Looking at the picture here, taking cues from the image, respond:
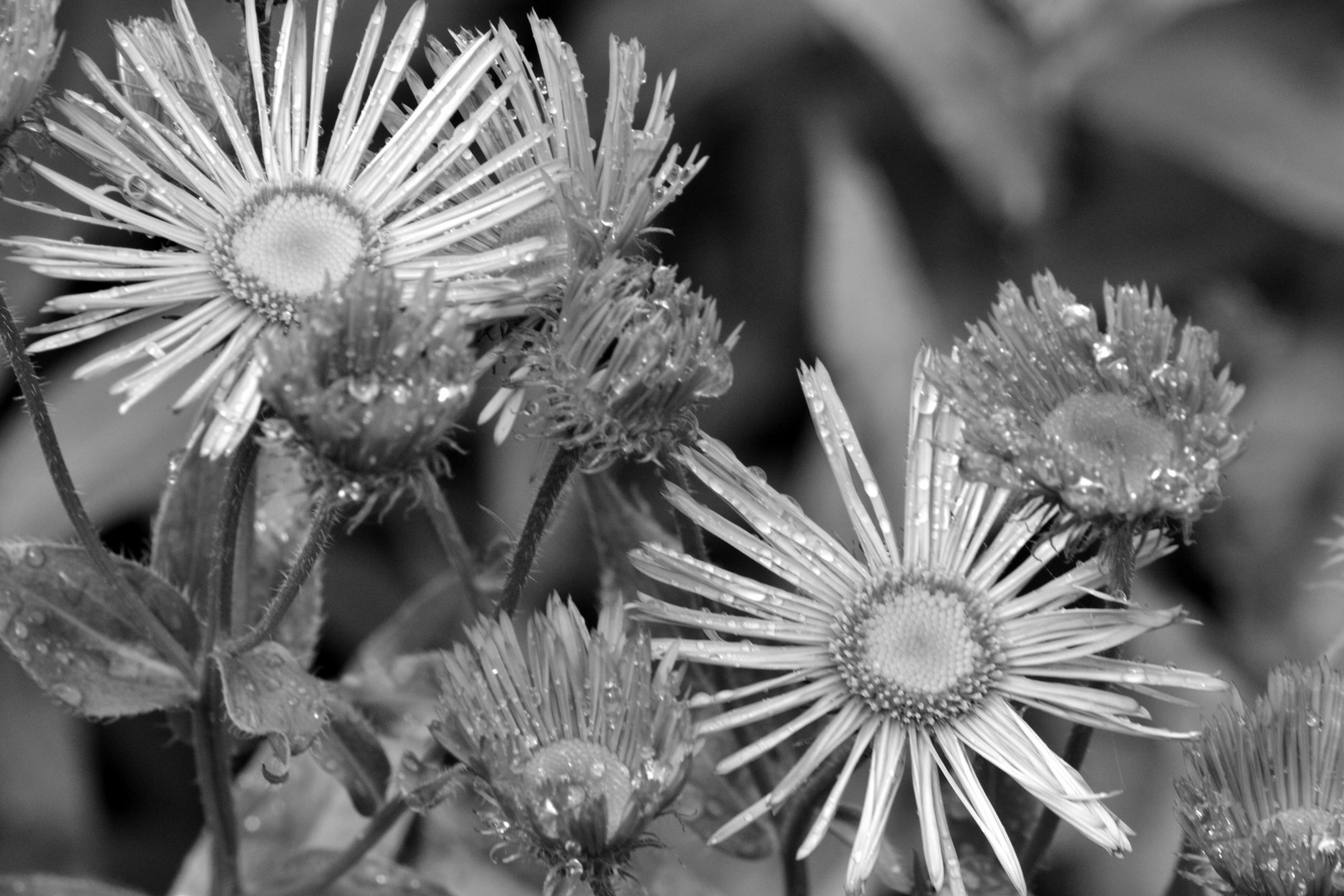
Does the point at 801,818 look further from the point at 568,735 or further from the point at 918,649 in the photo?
the point at 568,735

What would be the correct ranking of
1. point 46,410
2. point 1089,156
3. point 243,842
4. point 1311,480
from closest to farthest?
point 46,410 → point 243,842 → point 1311,480 → point 1089,156

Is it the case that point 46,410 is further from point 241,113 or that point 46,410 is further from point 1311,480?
point 1311,480

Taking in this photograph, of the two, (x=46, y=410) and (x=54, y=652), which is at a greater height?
(x=46, y=410)

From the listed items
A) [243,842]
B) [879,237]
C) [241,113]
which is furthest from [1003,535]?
[879,237]

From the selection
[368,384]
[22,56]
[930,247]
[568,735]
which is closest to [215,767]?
[568,735]

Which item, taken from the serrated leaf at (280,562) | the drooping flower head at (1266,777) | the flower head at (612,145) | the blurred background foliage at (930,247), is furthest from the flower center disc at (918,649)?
the blurred background foliage at (930,247)

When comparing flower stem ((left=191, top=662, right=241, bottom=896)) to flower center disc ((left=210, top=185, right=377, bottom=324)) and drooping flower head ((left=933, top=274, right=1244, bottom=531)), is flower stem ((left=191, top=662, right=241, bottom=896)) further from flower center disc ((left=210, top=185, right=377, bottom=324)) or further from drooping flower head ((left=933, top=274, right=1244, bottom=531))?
drooping flower head ((left=933, top=274, right=1244, bottom=531))

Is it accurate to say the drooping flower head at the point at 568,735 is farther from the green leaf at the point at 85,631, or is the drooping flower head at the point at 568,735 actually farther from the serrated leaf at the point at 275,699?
the green leaf at the point at 85,631
